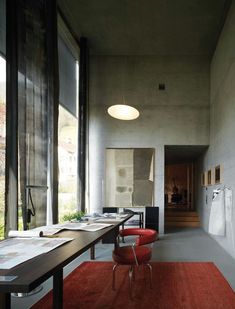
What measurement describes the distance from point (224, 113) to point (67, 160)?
3627mm

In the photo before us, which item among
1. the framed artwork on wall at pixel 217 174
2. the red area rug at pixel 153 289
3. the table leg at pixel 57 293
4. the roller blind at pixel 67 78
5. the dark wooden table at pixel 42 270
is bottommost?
the red area rug at pixel 153 289

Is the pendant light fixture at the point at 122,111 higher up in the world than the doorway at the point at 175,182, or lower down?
higher up

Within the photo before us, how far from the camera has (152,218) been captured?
7.67 meters

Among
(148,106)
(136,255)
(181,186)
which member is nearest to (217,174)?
(148,106)

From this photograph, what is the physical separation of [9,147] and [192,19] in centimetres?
518

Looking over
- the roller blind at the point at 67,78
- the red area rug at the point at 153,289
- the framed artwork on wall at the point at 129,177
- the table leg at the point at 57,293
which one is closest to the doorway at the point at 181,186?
the framed artwork on wall at the point at 129,177

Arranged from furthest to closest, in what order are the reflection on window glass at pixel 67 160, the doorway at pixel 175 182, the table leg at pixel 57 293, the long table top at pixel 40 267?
the doorway at pixel 175 182, the reflection on window glass at pixel 67 160, the table leg at pixel 57 293, the long table top at pixel 40 267

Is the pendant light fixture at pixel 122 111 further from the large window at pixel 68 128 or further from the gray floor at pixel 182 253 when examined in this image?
the gray floor at pixel 182 253

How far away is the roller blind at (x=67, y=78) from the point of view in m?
6.64

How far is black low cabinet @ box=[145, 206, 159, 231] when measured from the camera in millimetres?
7668

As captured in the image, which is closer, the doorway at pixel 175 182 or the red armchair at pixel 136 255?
the red armchair at pixel 136 255

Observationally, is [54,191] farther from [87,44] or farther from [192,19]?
[192,19]

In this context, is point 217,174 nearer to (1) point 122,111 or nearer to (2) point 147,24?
(1) point 122,111

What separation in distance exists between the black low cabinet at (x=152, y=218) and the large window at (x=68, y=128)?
1.92 metres
